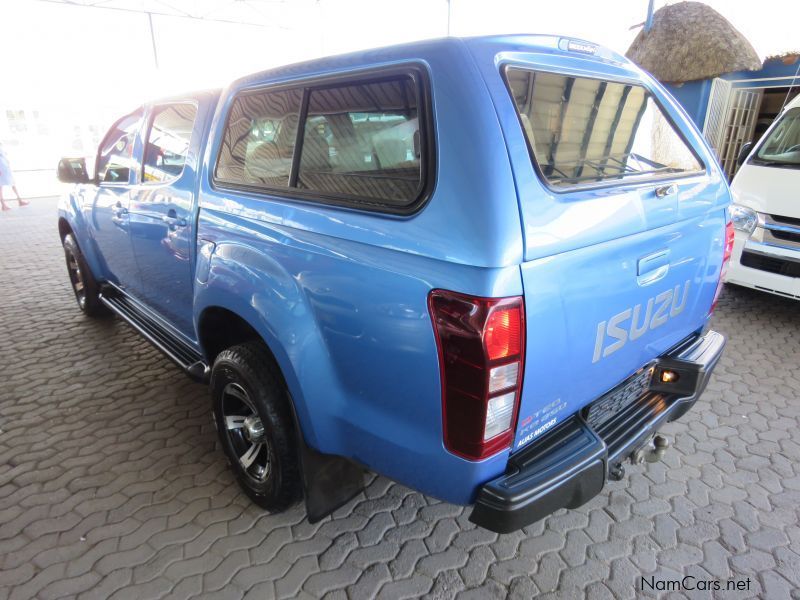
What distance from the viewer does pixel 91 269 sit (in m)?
4.31

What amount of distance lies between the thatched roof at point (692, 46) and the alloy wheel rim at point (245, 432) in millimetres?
9389

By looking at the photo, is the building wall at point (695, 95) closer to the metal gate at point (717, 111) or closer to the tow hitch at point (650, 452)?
the metal gate at point (717, 111)

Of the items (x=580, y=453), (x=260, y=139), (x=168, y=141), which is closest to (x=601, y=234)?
(x=580, y=453)

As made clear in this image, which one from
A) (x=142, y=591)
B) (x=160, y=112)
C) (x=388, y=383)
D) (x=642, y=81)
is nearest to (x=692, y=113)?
(x=642, y=81)

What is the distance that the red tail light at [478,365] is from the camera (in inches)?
53.6

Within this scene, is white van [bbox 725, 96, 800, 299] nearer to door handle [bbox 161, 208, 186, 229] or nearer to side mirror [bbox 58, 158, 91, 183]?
door handle [bbox 161, 208, 186, 229]

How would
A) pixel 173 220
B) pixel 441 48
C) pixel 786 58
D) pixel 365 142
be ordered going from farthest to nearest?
pixel 786 58 < pixel 173 220 < pixel 365 142 < pixel 441 48

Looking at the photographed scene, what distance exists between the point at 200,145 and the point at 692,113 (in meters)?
9.68

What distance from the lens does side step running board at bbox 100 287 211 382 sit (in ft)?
9.00

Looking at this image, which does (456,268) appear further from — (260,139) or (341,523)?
(341,523)

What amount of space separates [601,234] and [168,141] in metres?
2.53

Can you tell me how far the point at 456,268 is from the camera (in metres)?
1.37

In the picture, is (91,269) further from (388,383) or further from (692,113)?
(692,113)

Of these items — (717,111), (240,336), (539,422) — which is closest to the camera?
(539,422)
